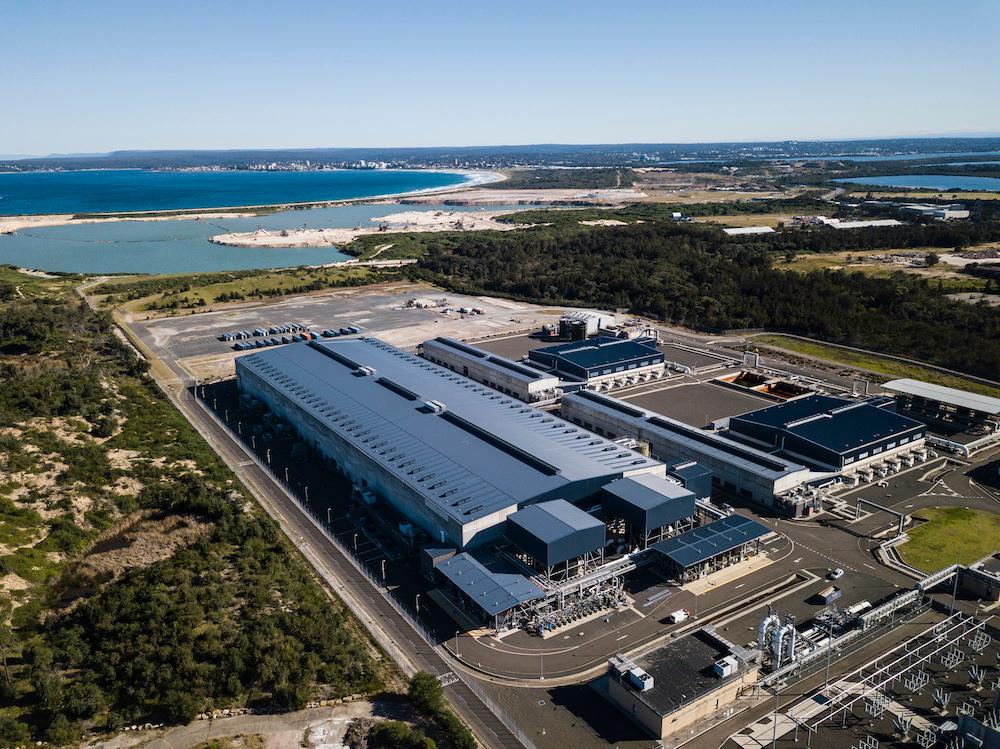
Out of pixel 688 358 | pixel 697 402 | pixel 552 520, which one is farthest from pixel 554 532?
pixel 688 358

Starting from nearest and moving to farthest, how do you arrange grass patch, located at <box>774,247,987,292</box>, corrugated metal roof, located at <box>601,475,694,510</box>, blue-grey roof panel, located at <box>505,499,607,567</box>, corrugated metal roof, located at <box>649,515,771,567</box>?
blue-grey roof panel, located at <box>505,499,607,567</box> → corrugated metal roof, located at <box>649,515,771,567</box> → corrugated metal roof, located at <box>601,475,694,510</box> → grass patch, located at <box>774,247,987,292</box>

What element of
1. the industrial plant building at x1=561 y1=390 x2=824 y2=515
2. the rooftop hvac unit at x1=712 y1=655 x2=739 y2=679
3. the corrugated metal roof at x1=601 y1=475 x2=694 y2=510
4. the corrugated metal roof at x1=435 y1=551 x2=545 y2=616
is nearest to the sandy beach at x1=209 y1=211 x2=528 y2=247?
the industrial plant building at x1=561 y1=390 x2=824 y2=515

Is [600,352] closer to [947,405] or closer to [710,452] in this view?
[710,452]

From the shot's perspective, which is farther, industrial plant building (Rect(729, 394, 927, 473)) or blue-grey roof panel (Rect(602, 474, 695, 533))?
industrial plant building (Rect(729, 394, 927, 473))

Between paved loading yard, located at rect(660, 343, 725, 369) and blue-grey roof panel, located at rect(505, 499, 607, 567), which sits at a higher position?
blue-grey roof panel, located at rect(505, 499, 607, 567)

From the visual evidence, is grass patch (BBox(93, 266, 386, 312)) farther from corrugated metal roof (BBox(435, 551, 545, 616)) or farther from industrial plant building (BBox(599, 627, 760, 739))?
industrial plant building (BBox(599, 627, 760, 739))

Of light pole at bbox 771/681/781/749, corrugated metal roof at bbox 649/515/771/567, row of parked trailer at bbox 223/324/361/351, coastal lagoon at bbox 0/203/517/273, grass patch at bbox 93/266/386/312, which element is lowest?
light pole at bbox 771/681/781/749
